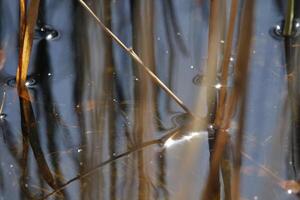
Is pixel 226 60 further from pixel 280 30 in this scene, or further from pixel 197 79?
pixel 280 30

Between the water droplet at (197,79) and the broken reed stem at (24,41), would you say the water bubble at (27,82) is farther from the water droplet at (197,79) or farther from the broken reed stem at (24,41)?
the water droplet at (197,79)

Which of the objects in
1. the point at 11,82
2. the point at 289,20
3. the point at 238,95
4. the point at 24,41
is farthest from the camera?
the point at 289,20

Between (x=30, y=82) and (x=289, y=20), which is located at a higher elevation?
(x=289, y=20)

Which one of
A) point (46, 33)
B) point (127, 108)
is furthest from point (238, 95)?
point (46, 33)

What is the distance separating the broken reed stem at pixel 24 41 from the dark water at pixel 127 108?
42mm

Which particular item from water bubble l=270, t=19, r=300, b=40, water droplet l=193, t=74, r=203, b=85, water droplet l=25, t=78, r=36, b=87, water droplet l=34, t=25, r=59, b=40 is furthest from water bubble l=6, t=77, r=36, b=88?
water bubble l=270, t=19, r=300, b=40

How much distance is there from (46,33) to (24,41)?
0.29m

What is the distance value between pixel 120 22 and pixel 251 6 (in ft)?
2.23

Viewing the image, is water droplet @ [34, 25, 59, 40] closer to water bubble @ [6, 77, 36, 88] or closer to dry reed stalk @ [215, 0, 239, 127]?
water bubble @ [6, 77, 36, 88]

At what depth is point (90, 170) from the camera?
3.90 ft

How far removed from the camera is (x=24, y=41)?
1.33 metres

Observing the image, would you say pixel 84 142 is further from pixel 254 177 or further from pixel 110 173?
pixel 254 177

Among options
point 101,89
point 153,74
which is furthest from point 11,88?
point 153,74

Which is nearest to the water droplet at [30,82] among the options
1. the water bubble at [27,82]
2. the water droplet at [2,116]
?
the water bubble at [27,82]
